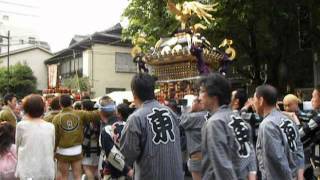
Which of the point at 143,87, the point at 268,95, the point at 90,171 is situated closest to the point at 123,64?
the point at 90,171

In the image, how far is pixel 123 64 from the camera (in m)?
A: 35.4

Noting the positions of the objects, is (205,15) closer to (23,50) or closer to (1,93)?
(1,93)

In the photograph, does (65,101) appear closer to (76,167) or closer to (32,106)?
(76,167)

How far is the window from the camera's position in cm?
3506

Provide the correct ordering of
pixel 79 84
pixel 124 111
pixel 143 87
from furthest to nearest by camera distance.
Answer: pixel 79 84 < pixel 124 111 < pixel 143 87

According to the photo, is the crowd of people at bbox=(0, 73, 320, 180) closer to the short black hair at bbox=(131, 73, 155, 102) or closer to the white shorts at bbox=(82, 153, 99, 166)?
the short black hair at bbox=(131, 73, 155, 102)

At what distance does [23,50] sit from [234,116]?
130 ft

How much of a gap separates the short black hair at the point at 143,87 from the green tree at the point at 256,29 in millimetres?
12839

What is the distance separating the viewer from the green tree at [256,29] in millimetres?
17531

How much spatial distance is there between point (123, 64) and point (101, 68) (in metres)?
2.05

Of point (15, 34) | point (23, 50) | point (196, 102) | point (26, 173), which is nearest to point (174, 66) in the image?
point (196, 102)

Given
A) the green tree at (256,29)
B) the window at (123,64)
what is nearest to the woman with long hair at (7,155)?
the green tree at (256,29)

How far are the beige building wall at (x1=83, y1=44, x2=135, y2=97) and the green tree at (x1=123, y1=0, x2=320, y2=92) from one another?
13.3 metres

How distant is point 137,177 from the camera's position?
4281mm
